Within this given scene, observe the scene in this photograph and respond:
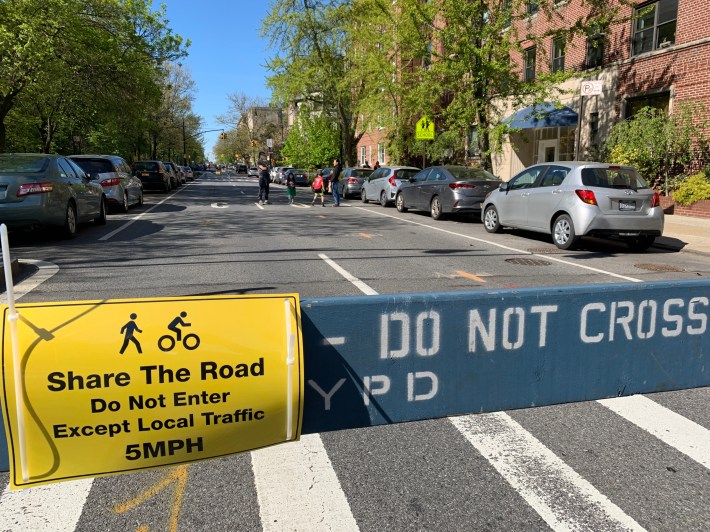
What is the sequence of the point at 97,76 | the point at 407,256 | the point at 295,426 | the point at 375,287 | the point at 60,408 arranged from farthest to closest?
the point at 97,76 < the point at 407,256 < the point at 375,287 < the point at 295,426 < the point at 60,408

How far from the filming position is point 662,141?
1738 centimetres

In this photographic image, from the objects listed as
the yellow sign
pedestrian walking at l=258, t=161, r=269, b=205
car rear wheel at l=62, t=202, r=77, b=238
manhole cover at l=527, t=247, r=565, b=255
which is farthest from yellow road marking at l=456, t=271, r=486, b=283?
pedestrian walking at l=258, t=161, r=269, b=205

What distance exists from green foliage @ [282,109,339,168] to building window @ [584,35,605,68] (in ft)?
67.3

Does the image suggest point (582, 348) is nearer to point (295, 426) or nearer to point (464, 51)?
point (295, 426)

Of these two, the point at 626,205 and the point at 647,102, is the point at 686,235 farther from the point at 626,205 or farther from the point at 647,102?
the point at 647,102

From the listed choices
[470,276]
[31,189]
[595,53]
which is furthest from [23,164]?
[595,53]

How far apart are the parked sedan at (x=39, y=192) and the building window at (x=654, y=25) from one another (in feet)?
58.5

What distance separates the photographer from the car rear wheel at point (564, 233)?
1066cm

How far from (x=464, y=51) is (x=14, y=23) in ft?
49.2

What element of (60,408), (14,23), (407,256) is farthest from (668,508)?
(14,23)

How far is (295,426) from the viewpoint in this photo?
2.93 metres

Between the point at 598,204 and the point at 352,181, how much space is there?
720 inches

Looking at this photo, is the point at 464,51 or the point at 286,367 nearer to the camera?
the point at 286,367

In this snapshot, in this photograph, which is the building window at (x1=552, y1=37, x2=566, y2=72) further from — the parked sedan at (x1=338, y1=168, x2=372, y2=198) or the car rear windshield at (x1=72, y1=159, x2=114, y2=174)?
the car rear windshield at (x1=72, y1=159, x2=114, y2=174)
